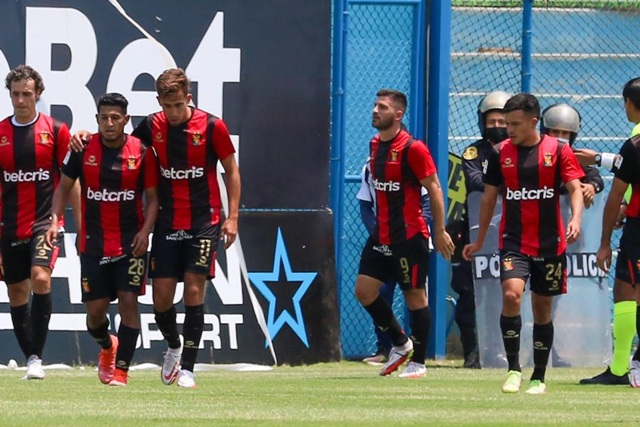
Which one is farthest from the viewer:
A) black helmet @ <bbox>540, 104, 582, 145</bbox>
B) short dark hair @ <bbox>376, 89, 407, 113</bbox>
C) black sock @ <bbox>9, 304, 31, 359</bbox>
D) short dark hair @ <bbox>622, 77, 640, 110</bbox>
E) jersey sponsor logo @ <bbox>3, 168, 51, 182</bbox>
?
black helmet @ <bbox>540, 104, 582, 145</bbox>

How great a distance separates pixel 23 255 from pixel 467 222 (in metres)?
4.49

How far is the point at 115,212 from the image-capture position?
10.5 metres

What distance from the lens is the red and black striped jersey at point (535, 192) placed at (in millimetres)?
10312

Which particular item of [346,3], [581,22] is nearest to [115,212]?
[346,3]

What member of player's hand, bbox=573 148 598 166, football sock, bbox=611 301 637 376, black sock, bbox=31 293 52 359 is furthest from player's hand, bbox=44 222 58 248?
football sock, bbox=611 301 637 376

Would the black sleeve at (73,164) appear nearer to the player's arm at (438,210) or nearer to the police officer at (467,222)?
the player's arm at (438,210)

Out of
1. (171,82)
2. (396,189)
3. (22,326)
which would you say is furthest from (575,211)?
(22,326)

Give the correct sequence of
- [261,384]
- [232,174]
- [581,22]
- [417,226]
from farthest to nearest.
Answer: [581,22] < [417,226] < [261,384] < [232,174]

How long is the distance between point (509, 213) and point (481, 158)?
10.2ft

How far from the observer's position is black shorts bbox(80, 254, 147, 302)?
10359 mm

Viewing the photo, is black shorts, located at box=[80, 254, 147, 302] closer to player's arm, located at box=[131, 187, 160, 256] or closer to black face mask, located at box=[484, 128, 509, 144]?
player's arm, located at box=[131, 187, 160, 256]

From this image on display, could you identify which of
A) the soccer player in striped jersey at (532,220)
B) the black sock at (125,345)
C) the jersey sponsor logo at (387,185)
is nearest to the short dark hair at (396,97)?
the jersey sponsor logo at (387,185)

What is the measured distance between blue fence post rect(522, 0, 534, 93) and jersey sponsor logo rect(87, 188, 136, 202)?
18.4 ft

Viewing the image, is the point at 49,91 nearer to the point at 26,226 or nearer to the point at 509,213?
the point at 26,226
